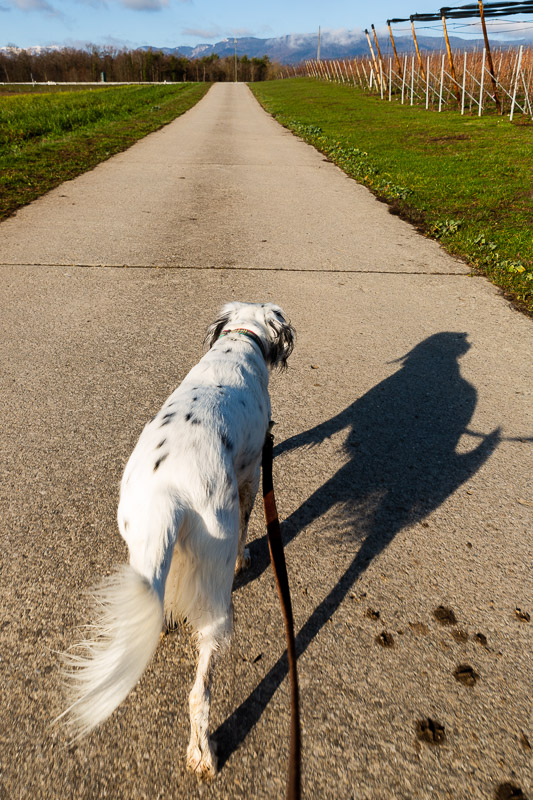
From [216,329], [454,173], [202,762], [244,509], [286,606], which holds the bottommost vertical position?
[202,762]

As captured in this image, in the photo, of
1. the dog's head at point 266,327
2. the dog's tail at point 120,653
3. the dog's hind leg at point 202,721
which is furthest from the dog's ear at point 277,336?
the dog's tail at point 120,653

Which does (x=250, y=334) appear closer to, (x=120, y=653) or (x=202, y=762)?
(x=120, y=653)

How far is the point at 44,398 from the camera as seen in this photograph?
369 centimetres

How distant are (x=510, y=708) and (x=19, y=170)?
39.1 feet

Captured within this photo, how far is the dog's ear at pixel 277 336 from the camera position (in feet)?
9.60

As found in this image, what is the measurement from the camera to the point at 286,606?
181cm

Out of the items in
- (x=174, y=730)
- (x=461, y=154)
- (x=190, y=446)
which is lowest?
(x=174, y=730)

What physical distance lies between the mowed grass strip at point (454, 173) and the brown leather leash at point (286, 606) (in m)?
4.49

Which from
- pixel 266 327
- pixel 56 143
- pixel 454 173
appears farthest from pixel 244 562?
pixel 56 143

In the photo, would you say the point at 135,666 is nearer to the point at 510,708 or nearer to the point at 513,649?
the point at 510,708

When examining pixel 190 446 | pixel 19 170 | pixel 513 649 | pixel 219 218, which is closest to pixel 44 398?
pixel 190 446

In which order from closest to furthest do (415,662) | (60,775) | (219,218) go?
1. (60,775)
2. (415,662)
3. (219,218)

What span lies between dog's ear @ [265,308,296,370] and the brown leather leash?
77cm

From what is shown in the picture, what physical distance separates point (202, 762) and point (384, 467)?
1968mm
